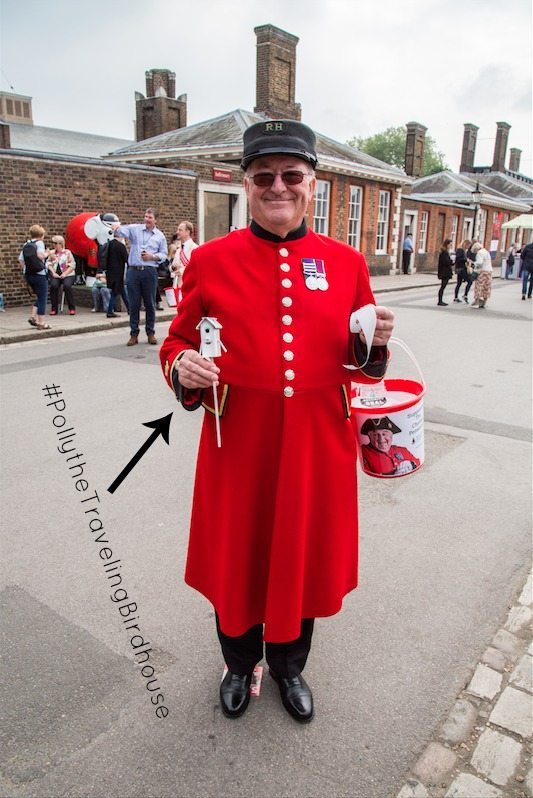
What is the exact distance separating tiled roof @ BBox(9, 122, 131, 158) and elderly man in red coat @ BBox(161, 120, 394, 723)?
100.0 feet

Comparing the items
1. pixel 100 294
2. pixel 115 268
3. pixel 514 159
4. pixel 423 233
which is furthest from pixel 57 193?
pixel 514 159

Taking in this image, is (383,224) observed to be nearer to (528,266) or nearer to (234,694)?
(528,266)

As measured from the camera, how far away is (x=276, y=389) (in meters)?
2.04

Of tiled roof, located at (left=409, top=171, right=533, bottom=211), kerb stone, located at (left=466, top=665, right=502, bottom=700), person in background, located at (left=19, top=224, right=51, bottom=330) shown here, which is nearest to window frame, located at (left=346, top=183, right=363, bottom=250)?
tiled roof, located at (left=409, top=171, right=533, bottom=211)

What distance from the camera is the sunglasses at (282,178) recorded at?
6.57ft

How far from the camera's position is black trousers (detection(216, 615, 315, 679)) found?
238 centimetres

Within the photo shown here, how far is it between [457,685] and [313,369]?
1499 mm

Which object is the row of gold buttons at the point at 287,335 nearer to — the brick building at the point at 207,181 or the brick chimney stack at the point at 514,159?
the brick building at the point at 207,181

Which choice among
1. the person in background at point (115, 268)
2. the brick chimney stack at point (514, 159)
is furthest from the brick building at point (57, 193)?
the brick chimney stack at point (514, 159)

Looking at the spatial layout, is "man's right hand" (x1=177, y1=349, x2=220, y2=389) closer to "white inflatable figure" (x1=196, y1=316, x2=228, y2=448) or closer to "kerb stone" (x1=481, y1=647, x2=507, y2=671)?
"white inflatable figure" (x1=196, y1=316, x2=228, y2=448)

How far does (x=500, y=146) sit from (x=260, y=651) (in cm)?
5809

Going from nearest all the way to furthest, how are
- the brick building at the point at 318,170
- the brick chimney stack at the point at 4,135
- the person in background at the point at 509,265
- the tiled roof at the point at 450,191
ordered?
the brick chimney stack at the point at 4,135 < the brick building at the point at 318,170 < the person in background at the point at 509,265 < the tiled roof at the point at 450,191

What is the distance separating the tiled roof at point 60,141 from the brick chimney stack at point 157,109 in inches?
105

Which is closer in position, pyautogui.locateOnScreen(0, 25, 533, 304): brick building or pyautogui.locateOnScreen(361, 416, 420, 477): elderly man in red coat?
pyautogui.locateOnScreen(361, 416, 420, 477): elderly man in red coat
